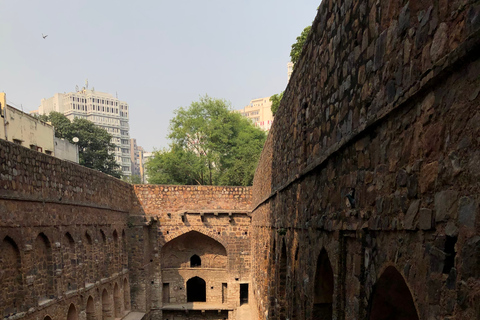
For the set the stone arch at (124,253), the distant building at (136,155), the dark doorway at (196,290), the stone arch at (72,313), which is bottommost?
the dark doorway at (196,290)

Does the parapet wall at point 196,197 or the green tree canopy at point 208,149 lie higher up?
the green tree canopy at point 208,149

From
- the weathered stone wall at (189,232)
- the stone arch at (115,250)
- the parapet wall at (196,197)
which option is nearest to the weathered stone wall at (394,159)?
the stone arch at (115,250)

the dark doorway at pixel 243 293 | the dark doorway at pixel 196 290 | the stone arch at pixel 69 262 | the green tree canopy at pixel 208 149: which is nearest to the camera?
the stone arch at pixel 69 262

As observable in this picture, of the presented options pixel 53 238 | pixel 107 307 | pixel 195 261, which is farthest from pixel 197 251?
pixel 53 238

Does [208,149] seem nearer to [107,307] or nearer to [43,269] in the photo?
[107,307]

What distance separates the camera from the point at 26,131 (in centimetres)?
1917

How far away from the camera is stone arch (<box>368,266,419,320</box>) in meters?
2.41

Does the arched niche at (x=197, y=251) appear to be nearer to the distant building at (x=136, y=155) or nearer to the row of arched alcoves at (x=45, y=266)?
the row of arched alcoves at (x=45, y=266)

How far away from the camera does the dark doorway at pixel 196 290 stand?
21.2 meters

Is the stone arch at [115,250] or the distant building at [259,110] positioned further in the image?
the distant building at [259,110]

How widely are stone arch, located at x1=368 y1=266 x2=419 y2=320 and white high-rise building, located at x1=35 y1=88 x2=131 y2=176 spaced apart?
72823 millimetres

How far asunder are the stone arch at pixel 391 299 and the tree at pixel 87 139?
113 feet

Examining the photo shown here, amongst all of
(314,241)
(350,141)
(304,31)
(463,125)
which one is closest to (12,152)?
(314,241)

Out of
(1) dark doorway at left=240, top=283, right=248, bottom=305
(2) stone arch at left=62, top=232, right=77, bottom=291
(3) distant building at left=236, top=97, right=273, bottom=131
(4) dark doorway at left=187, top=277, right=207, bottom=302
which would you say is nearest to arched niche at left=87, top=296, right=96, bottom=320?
(2) stone arch at left=62, top=232, right=77, bottom=291
